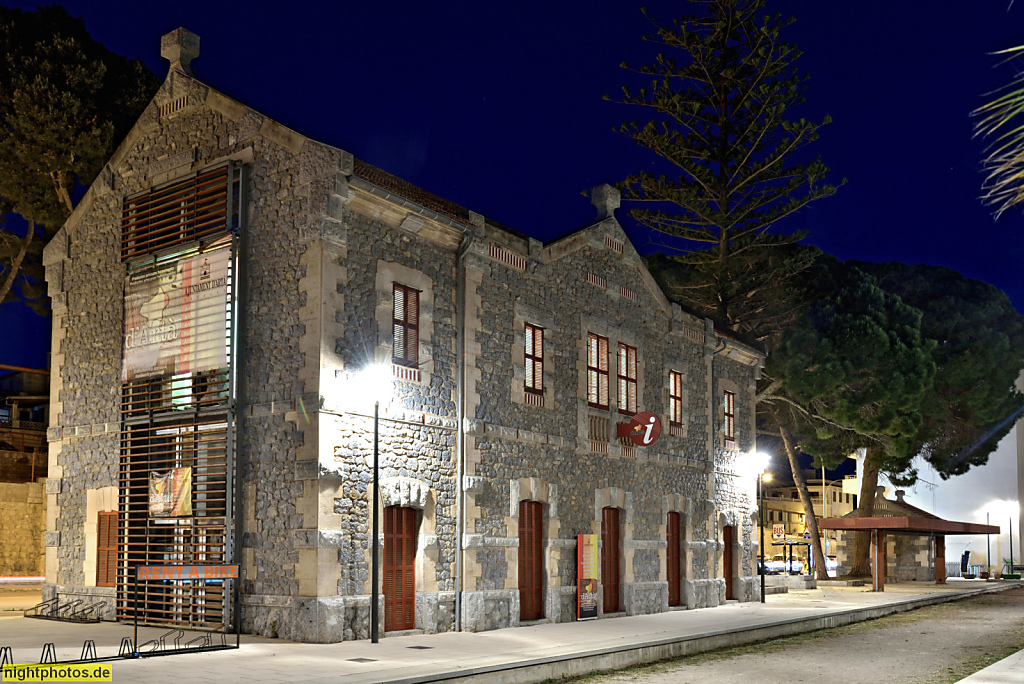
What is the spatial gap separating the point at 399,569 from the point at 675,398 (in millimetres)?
10150

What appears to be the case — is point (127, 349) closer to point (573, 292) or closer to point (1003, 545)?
point (573, 292)

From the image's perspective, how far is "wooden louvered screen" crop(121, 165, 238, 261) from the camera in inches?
654

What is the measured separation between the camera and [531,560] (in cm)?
1888

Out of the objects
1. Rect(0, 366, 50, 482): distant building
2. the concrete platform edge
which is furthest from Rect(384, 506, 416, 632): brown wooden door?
Rect(0, 366, 50, 482): distant building

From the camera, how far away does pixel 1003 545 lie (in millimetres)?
56062

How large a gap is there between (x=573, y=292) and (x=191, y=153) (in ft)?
25.7

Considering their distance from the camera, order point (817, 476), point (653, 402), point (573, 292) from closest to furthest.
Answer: point (573, 292)
point (653, 402)
point (817, 476)

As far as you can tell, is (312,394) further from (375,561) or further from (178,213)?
(178,213)

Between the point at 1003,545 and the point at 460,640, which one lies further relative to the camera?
the point at 1003,545

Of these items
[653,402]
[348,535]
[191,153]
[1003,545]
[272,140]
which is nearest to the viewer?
[348,535]

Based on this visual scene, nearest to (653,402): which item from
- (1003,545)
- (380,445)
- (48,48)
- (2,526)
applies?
(380,445)

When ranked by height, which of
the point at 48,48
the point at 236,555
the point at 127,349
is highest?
the point at 48,48

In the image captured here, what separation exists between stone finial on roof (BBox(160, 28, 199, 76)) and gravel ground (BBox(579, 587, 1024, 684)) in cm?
1234

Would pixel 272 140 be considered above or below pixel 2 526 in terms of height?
above
